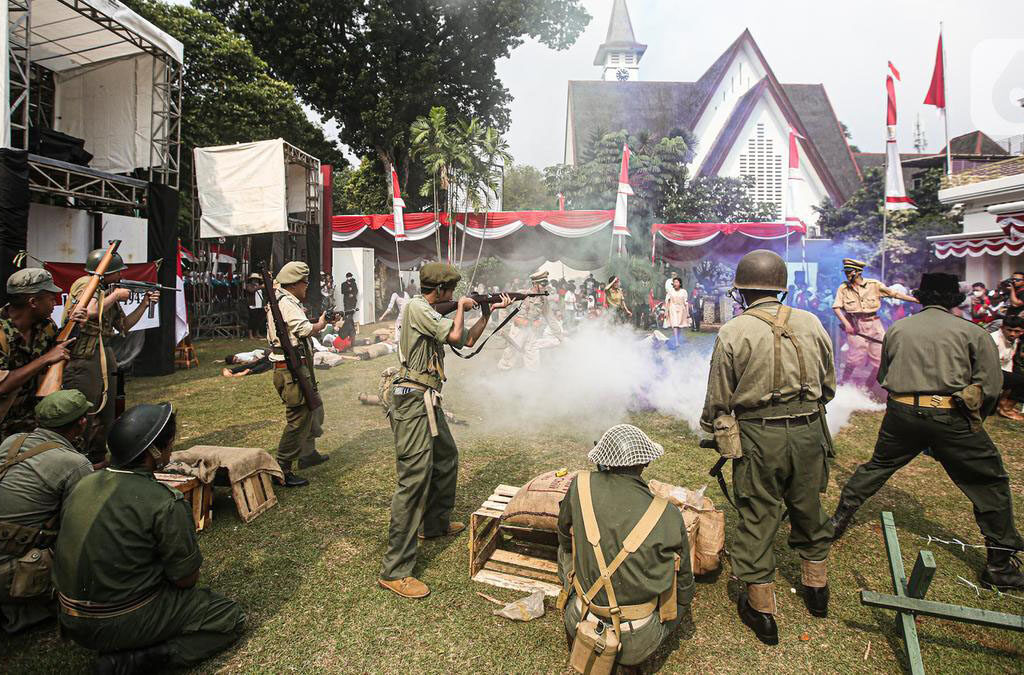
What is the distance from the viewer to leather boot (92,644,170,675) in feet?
8.64

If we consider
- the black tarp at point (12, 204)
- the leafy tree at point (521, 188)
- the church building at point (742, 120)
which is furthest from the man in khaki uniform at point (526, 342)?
the leafy tree at point (521, 188)

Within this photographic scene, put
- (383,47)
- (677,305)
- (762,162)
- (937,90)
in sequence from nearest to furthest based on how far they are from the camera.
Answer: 1. (937,90)
2. (677,305)
3. (383,47)
4. (762,162)

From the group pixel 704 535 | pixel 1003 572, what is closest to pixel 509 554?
pixel 704 535

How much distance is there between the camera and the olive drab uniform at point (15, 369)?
150 inches

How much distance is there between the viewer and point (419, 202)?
27672mm

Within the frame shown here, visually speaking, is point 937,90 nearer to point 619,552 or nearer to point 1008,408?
point 1008,408

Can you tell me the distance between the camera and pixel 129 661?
265 centimetres

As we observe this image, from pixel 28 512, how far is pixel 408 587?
211 centimetres

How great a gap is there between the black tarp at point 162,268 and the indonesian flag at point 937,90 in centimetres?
1781

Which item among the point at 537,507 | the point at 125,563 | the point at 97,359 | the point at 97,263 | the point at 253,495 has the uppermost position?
the point at 97,263

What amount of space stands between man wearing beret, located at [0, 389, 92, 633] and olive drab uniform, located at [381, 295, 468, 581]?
181cm

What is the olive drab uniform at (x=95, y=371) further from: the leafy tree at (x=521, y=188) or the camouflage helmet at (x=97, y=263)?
the leafy tree at (x=521, y=188)

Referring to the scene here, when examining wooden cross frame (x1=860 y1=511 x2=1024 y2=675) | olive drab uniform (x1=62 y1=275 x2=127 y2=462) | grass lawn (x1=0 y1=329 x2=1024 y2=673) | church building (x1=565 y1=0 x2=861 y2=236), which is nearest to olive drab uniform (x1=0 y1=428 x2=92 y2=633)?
grass lawn (x1=0 y1=329 x2=1024 y2=673)

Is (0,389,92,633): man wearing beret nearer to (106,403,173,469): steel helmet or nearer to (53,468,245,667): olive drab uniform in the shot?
(53,468,245,667): olive drab uniform
